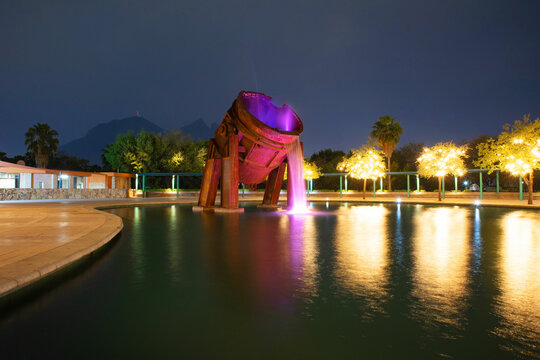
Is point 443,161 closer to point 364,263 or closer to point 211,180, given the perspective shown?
point 211,180

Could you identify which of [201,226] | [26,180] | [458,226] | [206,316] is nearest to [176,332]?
[206,316]

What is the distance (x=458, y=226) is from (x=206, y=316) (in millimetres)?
10796

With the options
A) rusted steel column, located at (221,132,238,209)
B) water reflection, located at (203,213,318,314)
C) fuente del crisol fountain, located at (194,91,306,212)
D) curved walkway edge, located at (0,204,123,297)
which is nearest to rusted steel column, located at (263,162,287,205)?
fuente del crisol fountain, located at (194,91,306,212)

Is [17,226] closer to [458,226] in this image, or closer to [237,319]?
[237,319]

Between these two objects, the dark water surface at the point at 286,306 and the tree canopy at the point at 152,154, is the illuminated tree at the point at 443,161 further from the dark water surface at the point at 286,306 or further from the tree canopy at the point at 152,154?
the tree canopy at the point at 152,154

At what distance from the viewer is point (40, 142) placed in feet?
171

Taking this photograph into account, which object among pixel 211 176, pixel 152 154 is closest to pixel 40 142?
pixel 152 154

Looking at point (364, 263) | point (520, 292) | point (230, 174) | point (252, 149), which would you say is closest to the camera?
point (520, 292)

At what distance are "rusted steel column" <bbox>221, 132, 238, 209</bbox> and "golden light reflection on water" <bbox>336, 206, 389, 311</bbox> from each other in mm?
7557

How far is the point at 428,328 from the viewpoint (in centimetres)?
359

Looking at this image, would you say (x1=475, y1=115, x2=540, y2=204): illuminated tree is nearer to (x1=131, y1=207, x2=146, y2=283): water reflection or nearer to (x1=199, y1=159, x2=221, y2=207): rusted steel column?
(x1=199, y1=159, x2=221, y2=207): rusted steel column

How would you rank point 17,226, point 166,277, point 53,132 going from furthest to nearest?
point 53,132
point 17,226
point 166,277

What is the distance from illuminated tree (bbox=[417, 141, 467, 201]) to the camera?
1156 inches

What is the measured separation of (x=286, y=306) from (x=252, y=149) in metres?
13.7
